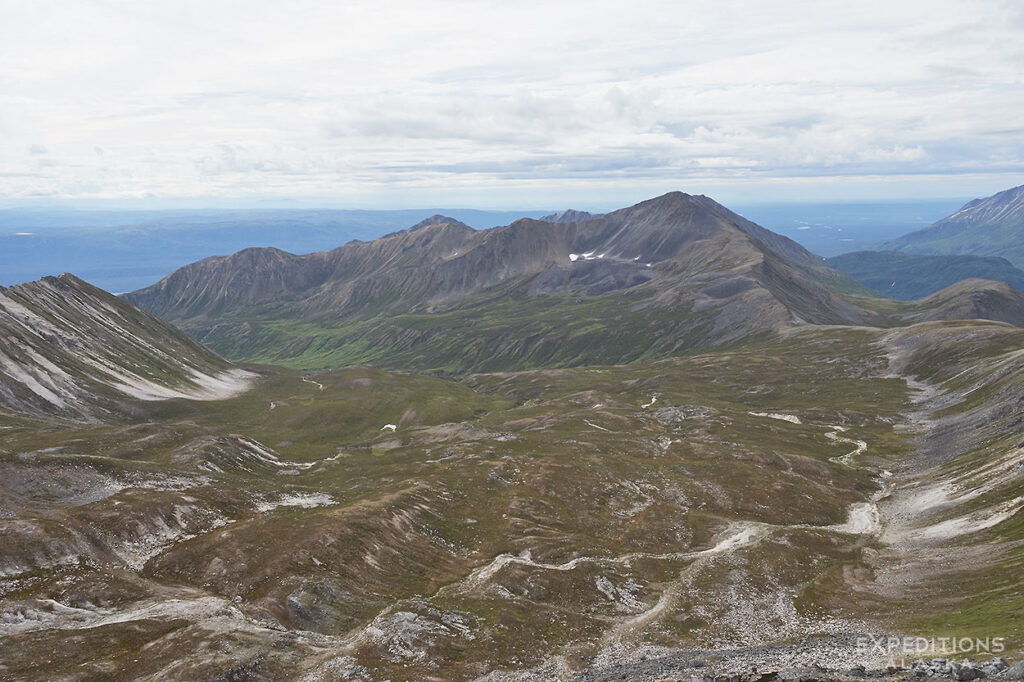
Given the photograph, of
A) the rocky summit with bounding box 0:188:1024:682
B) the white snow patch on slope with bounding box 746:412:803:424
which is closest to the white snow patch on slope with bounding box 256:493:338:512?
the rocky summit with bounding box 0:188:1024:682

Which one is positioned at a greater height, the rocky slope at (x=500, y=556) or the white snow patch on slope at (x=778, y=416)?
the rocky slope at (x=500, y=556)

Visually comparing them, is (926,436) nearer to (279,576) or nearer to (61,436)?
(279,576)

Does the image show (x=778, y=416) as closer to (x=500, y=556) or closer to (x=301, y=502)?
(x=500, y=556)

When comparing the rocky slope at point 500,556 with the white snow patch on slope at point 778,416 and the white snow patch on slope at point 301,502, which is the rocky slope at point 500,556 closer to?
the white snow patch on slope at point 301,502

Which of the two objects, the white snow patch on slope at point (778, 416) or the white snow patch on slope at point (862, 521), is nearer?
the white snow patch on slope at point (862, 521)

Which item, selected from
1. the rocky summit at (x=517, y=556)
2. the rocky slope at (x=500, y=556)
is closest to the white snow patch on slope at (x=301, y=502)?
the rocky slope at (x=500, y=556)

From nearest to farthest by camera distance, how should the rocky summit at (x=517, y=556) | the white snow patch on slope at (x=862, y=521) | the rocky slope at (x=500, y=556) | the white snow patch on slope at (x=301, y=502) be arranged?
the rocky summit at (x=517, y=556) < the rocky slope at (x=500, y=556) < the white snow patch on slope at (x=301, y=502) < the white snow patch on slope at (x=862, y=521)

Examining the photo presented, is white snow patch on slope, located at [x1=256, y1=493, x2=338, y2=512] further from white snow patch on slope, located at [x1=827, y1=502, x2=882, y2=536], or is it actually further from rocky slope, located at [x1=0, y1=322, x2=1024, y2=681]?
white snow patch on slope, located at [x1=827, y1=502, x2=882, y2=536]

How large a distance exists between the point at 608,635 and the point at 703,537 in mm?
34868

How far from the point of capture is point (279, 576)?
68.4 meters

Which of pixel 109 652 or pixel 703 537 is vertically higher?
pixel 109 652

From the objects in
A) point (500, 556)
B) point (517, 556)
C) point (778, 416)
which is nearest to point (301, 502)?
point (500, 556)

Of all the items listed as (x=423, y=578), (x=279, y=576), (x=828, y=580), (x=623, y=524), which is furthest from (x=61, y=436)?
(x=828, y=580)

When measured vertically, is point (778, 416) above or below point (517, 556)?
below
